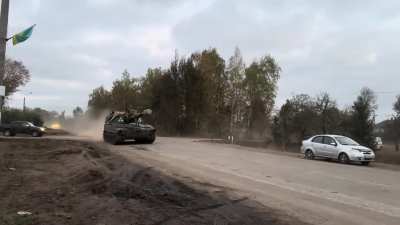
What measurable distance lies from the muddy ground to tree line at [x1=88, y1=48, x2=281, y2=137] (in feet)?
137

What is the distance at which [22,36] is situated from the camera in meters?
20.5

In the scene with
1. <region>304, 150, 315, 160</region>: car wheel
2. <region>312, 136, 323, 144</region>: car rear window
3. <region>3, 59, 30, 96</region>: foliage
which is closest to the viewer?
<region>312, 136, 323, 144</region>: car rear window

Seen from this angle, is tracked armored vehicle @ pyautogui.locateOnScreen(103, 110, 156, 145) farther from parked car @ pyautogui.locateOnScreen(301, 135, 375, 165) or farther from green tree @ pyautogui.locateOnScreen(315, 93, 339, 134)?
green tree @ pyautogui.locateOnScreen(315, 93, 339, 134)

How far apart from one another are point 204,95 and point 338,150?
3343 cm

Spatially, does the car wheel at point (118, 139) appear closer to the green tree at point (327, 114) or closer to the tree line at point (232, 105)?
the tree line at point (232, 105)

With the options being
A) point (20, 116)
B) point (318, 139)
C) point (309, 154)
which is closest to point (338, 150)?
point (318, 139)

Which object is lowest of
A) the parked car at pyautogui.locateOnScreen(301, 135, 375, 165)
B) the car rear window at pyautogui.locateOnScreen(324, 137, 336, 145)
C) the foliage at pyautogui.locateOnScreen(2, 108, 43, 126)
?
the parked car at pyautogui.locateOnScreen(301, 135, 375, 165)

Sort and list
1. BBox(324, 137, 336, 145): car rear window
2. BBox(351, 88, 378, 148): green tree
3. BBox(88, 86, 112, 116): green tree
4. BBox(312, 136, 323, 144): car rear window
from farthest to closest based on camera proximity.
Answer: BBox(88, 86, 112, 116): green tree, BBox(351, 88, 378, 148): green tree, BBox(312, 136, 323, 144): car rear window, BBox(324, 137, 336, 145): car rear window

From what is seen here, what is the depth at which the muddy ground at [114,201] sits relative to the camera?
7.95 m

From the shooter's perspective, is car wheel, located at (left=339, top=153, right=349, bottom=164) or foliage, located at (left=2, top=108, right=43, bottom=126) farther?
foliage, located at (left=2, top=108, right=43, bottom=126)

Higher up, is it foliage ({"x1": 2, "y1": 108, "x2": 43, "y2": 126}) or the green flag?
the green flag

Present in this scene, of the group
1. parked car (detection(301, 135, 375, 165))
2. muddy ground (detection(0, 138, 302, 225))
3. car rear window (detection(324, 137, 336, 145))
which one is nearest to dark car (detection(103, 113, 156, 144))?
parked car (detection(301, 135, 375, 165))

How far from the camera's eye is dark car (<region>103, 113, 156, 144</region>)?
30031 millimetres

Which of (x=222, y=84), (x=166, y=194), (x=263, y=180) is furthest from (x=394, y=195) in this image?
(x=222, y=84)
